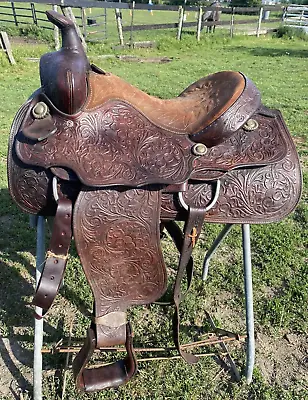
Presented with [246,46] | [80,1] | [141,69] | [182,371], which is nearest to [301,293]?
[182,371]

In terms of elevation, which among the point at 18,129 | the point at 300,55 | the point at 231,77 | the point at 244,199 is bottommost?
the point at 300,55

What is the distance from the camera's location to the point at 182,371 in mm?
1861

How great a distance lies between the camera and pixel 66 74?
127 cm

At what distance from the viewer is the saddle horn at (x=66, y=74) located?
128 cm

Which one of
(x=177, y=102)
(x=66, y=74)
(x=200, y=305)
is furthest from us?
(x=200, y=305)

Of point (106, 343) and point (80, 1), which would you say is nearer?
point (106, 343)

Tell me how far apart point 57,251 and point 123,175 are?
1.16ft

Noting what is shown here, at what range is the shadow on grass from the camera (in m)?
10.8

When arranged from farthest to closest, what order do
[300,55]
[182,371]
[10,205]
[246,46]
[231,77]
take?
[246,46] → [300,55] → [10,205] → [182,371] → [231,77]

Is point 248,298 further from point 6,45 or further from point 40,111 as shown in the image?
point 6,45

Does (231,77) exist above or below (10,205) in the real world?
above

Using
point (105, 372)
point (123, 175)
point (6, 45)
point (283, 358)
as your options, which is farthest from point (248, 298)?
point (6, 45)

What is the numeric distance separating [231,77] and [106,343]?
1185 mm

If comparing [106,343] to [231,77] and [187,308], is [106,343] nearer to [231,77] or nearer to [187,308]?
[187,308]
